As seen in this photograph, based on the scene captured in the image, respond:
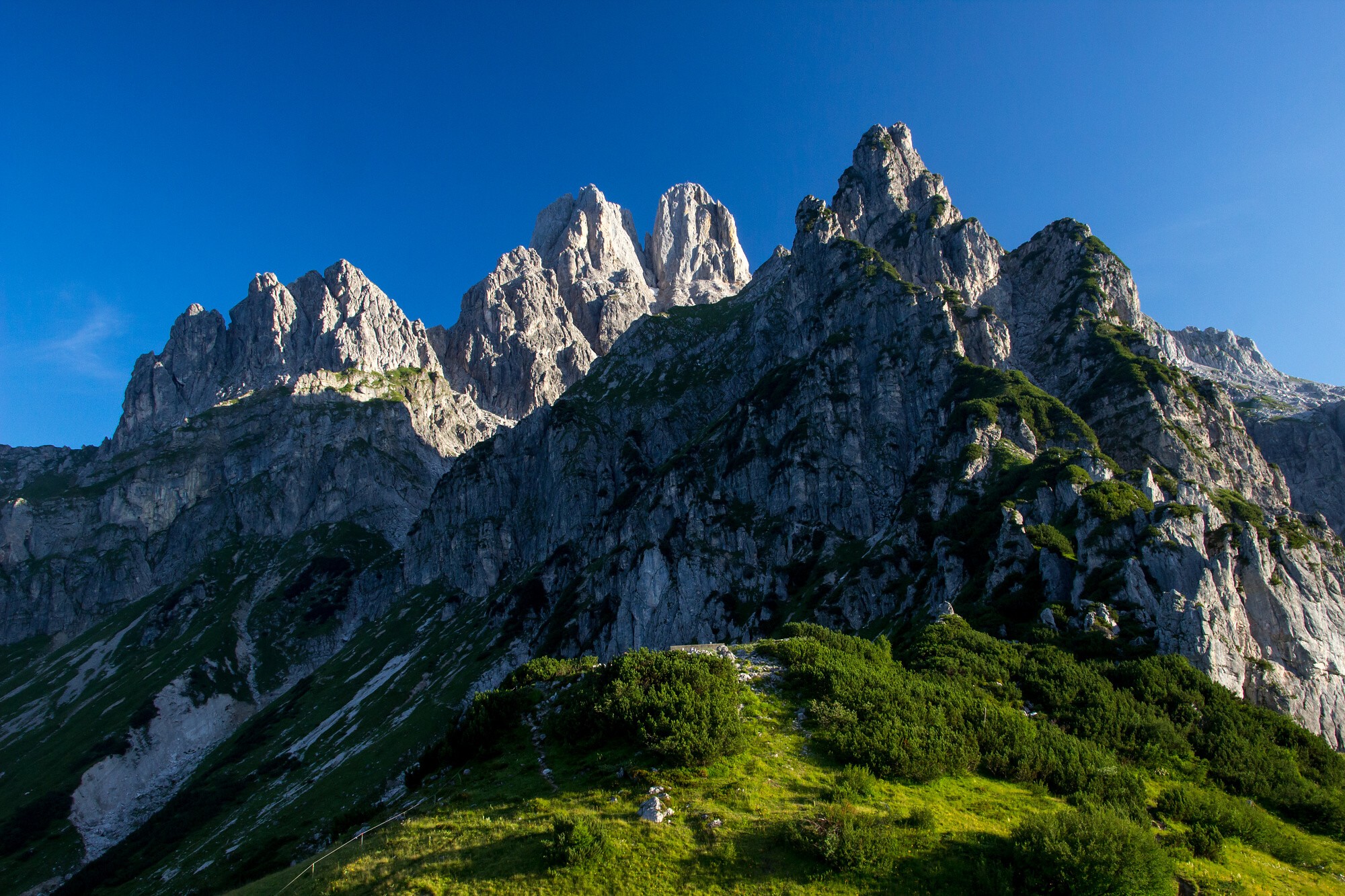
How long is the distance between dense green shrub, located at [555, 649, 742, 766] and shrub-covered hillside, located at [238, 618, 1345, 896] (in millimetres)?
123

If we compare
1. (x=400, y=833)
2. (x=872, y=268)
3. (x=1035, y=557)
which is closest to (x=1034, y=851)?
(x=400, y=833)

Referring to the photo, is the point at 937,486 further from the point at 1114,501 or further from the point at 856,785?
the point at 856,785

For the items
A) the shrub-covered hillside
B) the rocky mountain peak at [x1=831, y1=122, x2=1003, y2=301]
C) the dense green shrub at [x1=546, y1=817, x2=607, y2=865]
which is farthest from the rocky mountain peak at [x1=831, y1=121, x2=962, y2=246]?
the dense green shrub at [x1=546, y1=817, x2=607, y2=865]

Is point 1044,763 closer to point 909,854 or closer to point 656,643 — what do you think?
point 909,854

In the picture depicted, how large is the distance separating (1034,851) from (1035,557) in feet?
160

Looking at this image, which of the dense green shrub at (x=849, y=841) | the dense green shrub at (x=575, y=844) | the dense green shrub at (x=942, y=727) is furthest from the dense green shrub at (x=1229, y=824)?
the dense green shrub at (x=575, y=844)

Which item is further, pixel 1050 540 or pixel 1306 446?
pixel 1306 446

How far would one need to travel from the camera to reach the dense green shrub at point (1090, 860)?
2152 centimetres

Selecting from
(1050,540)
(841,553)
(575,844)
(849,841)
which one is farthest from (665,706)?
(841,553)

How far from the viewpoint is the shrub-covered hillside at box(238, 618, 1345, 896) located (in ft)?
76.6

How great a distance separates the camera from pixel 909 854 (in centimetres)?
2388

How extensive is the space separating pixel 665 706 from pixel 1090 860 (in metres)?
17.4

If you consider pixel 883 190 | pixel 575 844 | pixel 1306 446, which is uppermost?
pixel 883 190

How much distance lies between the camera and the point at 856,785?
94.3 ft
